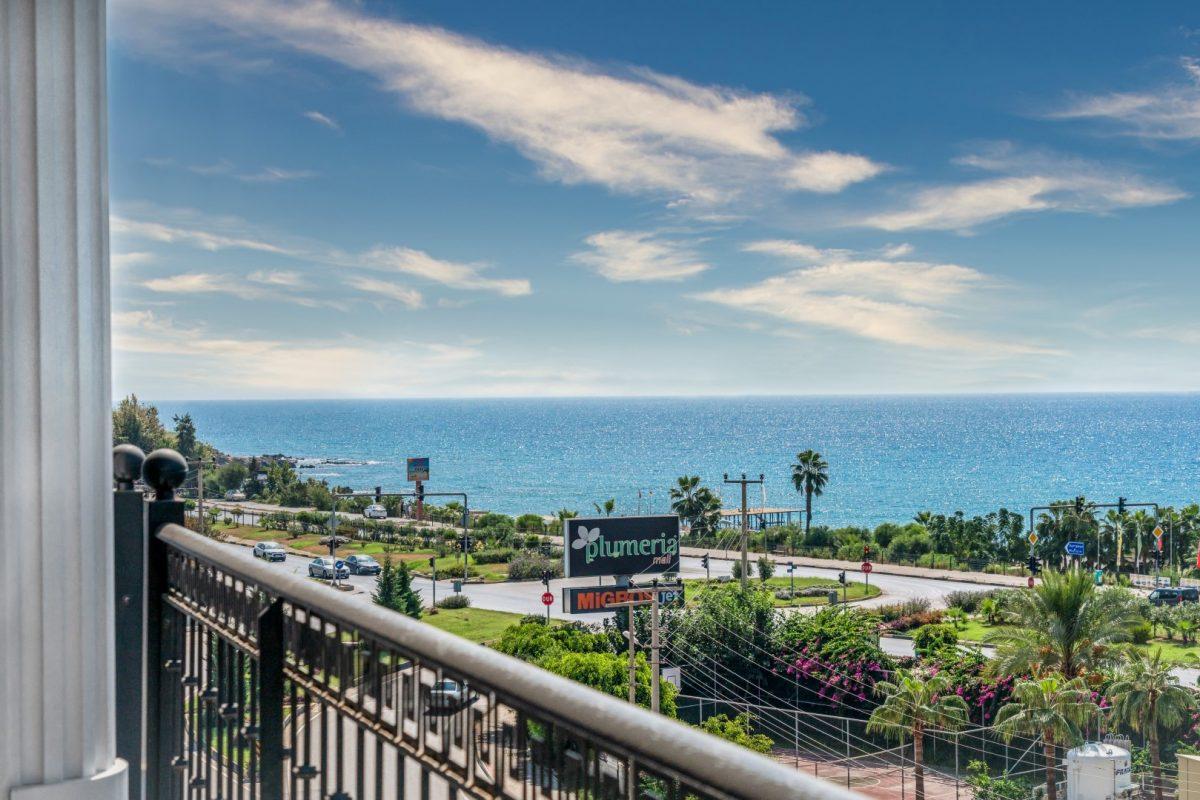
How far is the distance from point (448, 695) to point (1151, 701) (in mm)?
17781

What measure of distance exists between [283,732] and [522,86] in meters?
109

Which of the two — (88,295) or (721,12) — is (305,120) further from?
(88,295)

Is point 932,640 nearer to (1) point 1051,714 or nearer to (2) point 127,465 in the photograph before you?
(1) point 1051,714

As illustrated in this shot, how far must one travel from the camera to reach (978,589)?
112 ft

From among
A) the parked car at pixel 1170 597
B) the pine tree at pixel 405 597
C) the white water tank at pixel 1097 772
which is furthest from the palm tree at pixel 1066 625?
the pine tree at pixel 405 597

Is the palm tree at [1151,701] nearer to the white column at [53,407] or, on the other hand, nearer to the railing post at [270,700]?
the railing post at [270,700]

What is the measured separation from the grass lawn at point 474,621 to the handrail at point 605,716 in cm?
2329

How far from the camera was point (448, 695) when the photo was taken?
107cm

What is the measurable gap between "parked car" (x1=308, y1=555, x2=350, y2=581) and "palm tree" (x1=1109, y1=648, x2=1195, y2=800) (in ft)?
76.1

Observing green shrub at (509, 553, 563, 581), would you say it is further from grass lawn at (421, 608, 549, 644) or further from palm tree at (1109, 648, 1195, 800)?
palm tree at (1109, 648, 1195, 800)

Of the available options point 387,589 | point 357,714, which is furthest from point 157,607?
point 387,589

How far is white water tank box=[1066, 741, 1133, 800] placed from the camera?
14.0 metres

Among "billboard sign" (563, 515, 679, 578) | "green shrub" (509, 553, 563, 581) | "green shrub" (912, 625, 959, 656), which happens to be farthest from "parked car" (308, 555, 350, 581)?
"green shrub" (912, 625, 959, 656)

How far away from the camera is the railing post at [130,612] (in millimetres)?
2277
